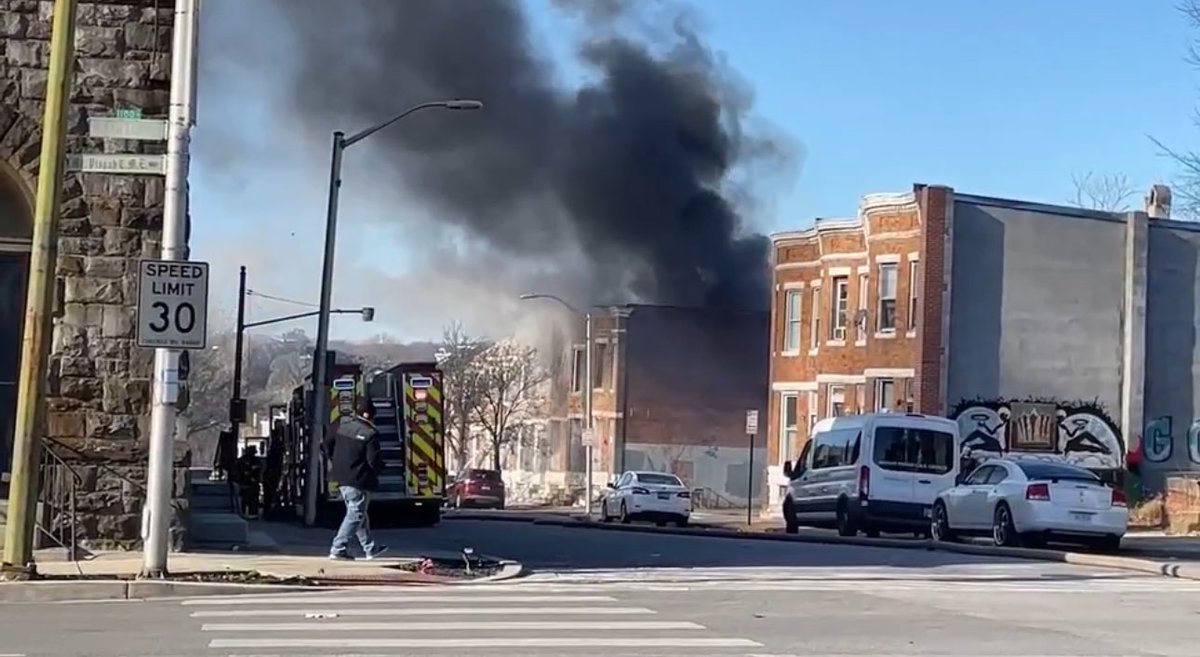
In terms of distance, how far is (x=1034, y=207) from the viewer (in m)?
43.2

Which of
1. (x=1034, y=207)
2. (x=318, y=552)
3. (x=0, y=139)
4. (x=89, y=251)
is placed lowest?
(x=318, y=552)

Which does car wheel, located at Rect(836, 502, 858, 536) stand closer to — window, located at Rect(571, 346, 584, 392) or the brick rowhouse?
the brick rowhouse

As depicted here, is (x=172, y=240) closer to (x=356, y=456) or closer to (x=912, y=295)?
(x=356, y=456)

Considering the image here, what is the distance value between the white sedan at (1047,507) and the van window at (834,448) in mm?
4081

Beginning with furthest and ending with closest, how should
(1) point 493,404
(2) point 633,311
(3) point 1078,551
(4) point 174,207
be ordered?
(1) point 493,404
(2) point 633,311
(3) point 1078,551
(4) point 174,207

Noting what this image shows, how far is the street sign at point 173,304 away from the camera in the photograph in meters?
14.7

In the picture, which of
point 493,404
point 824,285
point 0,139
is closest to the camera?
point 0,139

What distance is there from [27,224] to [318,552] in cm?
455

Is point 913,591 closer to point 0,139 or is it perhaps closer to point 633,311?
point 0,139

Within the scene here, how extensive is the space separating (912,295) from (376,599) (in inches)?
1209

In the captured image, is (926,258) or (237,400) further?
(926,258)

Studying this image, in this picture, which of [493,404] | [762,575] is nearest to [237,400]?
[762,575]

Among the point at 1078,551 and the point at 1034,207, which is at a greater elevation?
the point at 1034,207

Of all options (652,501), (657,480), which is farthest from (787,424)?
(652,501)
